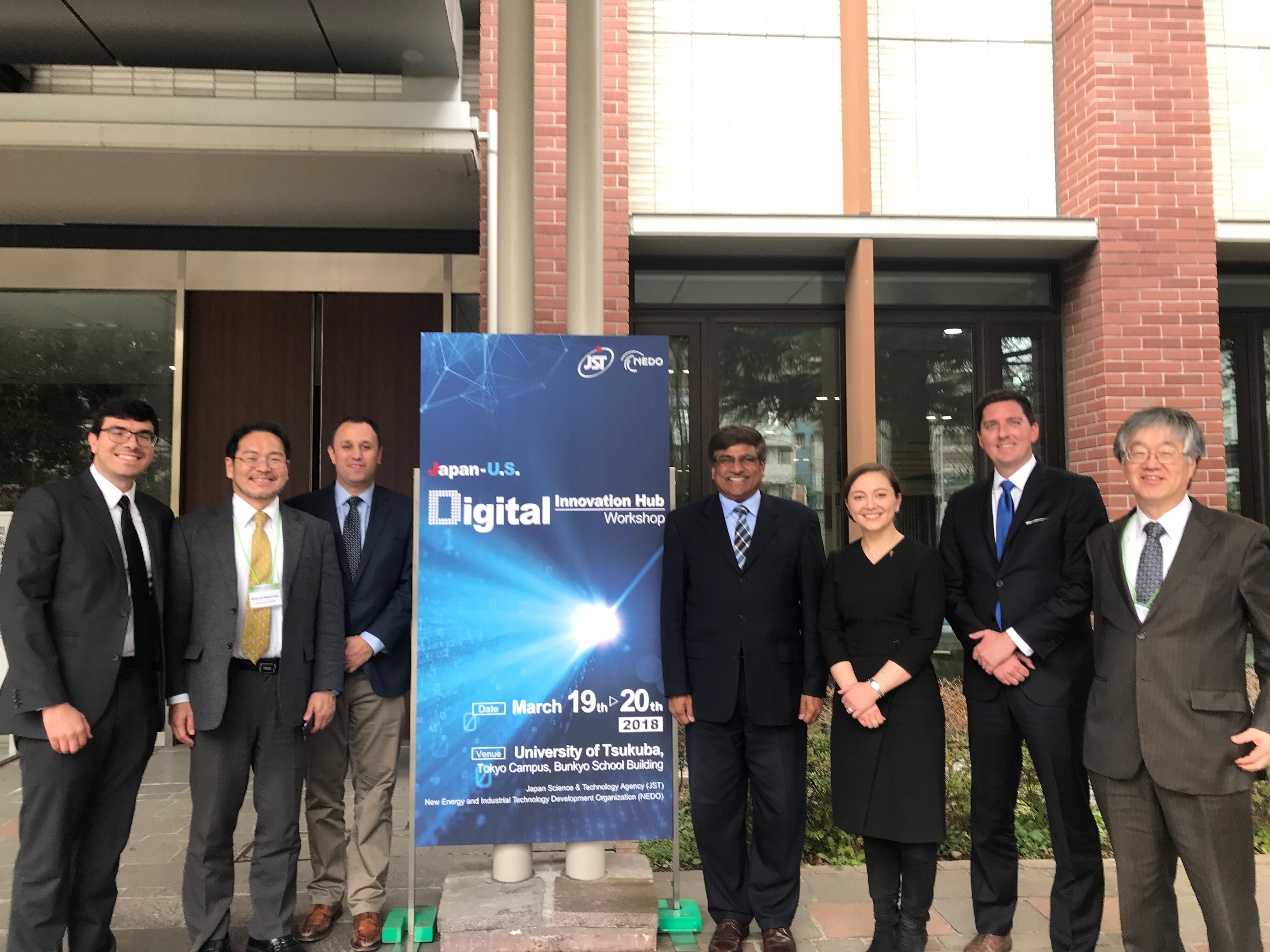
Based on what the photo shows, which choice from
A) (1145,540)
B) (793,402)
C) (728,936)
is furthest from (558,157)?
(728,936)

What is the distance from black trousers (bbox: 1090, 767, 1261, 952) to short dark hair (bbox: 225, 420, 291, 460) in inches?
125

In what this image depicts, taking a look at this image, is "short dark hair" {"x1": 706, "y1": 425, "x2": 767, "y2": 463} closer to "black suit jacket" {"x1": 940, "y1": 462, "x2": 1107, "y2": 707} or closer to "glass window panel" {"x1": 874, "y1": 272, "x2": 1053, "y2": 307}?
"black suit jacket" {"x1": 940, "y1": 462, "x2": 1107, "y2": 707}

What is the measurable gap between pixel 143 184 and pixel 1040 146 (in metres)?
6.51

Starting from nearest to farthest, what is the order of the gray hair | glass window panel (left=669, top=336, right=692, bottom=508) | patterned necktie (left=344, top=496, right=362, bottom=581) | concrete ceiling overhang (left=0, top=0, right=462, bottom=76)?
1. the gray hair
2. patterned necktie (left=344, top=496, right=362, bottom=581)
3. concrete ceiling overhang (left=0, top=0, right=462, bottom=76)
4. glass window panel (left=669, top=336, right=692, bottom=508)

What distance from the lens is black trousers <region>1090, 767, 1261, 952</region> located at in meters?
2.71

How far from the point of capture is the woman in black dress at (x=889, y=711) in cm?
315

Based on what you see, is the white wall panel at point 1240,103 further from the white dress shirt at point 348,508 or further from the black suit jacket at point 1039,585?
the white dress shirt at point 348,508

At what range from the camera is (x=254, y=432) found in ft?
11.2

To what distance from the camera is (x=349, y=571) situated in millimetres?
3670

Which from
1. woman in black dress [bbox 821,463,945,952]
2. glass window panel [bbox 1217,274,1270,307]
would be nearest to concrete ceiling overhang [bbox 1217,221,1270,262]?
glass window panel [bbox 1217,274,1270,307]

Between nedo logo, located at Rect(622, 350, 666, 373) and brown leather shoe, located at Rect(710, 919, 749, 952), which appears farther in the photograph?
nedo logo, located at Rect(622, 350, 666, 373)

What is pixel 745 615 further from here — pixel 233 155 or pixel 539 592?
pixel 233 155

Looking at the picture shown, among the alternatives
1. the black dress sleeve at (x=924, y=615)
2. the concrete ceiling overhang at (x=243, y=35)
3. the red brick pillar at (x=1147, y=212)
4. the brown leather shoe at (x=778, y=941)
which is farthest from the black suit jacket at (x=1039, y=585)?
the concrete ceiling overhang at (x=243, y=35)

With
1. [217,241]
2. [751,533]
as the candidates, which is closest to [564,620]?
[751,533]
